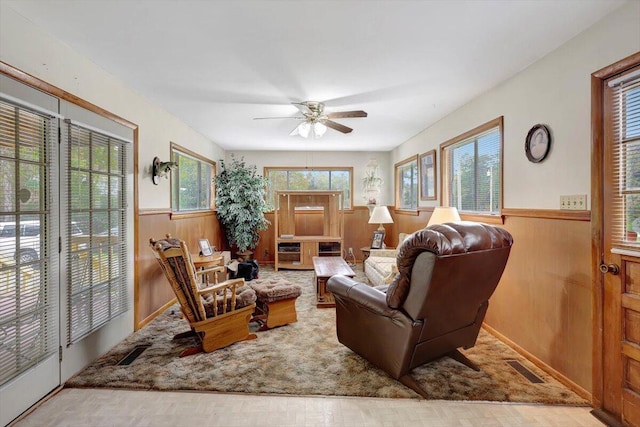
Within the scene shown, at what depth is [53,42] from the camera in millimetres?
2139

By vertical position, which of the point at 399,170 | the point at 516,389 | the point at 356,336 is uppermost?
the point at 399,170

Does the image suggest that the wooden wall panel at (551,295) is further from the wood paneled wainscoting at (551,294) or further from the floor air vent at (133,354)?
the floor air vent at (133,354)

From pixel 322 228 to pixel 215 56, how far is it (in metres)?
4.41

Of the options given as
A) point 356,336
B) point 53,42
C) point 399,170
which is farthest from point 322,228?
point 53,42

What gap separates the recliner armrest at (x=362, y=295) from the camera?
2.13 meters

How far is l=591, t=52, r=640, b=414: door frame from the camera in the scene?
1912 millimetres

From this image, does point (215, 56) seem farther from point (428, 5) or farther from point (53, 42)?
point (428, 5)

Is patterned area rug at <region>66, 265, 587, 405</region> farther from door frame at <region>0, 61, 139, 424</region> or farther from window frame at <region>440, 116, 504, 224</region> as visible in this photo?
window frame at <region>440, 116, 504, 224</region>

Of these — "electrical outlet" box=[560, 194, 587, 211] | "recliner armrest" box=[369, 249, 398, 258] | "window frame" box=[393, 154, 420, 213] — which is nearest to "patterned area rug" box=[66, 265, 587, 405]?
"electrical outlet" box=[560, 194, 587, 211]

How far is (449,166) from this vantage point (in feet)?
13.6

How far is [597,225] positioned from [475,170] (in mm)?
1755

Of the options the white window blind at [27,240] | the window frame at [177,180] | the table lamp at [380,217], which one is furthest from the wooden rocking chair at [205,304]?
the table lamp at [380,217]

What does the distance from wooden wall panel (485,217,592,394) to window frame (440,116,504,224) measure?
233mm

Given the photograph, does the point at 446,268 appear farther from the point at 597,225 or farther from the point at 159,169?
the point at 159,169
